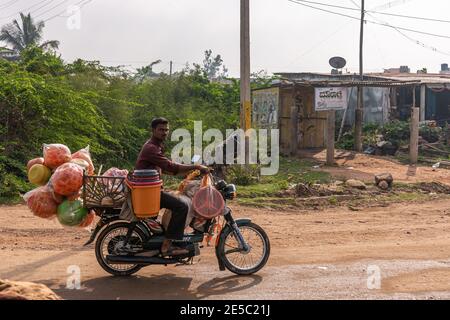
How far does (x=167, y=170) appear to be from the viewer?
630 centimetres

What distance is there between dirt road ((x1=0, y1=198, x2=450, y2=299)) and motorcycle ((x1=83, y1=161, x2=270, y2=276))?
0.57 ft

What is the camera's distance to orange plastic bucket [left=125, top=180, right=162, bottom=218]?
602cm

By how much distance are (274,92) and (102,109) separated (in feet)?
22.9

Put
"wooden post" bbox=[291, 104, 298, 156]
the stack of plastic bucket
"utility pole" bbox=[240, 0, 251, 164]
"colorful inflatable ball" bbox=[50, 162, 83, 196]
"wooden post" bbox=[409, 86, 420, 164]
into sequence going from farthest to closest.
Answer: "wooden post" bbox=[291, 104, 298, 156] → "wooden post" bbox=[409, 86, 420, 164] → "utility pole" bbox=[240, 0, 251, 164] → "colorful inflatable ball" bbox=[50, 162, 83, 196] → the stack of plastic bucket

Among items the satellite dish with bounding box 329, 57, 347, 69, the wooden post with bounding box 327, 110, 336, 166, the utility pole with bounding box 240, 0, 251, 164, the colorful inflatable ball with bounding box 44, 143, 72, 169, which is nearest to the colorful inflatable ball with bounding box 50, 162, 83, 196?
the colorful inflatable ball with bounding box 44, 143, 72, 169

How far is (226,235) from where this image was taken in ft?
21.2

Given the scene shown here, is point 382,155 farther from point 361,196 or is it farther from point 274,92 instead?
point 361,196

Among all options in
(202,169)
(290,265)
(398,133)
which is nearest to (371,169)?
(398,133)

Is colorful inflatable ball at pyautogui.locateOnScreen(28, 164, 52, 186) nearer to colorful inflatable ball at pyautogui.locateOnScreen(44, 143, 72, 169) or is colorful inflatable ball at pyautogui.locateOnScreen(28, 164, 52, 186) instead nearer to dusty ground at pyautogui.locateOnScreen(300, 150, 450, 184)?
colorful inflatable ball at pyautogui.locateOnScreen(44, 143, 72, 169)

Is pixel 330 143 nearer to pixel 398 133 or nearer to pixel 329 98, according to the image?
pixel 329 98

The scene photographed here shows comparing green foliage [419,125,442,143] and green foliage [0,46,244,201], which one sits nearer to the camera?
green foliage [0,46,244,201]

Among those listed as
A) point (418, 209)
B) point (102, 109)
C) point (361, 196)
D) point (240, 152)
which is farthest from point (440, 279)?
point (102, 109)

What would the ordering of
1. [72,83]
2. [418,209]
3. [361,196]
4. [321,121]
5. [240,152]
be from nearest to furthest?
1. [418,209]
2. [361,196]
3. [240,152]
4. [72,83]
5. [321,121]

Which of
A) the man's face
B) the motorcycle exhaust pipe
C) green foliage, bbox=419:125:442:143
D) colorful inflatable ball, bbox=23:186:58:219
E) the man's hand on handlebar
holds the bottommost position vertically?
the motorcycle exhaust pipe
